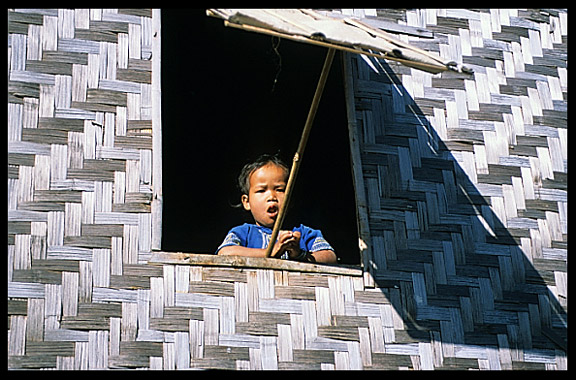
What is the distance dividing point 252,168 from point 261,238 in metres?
0.37

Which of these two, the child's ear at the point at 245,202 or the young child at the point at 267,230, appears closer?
the young child at the point at 267,230

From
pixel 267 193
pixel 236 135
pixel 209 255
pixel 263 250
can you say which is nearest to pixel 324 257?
pixel 263 250

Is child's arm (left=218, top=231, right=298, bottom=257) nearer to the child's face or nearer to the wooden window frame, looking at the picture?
the wooden window frame

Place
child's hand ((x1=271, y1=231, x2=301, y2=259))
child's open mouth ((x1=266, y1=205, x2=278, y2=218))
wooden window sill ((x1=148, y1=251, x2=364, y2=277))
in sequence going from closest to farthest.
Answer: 1. wooden window sill ((x1=148, y1=251, x2=364, y2=277))
2. child's hand ((x1=271, y1=231, x2=301, y2=259))
3. child's open mouth ((x1=266, y1=205, x2=278, y2=218))

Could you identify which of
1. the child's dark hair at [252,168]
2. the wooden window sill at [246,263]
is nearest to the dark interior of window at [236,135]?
the child's dark hair at [252,168]

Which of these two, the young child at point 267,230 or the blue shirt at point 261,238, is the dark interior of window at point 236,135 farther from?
the blue shirt at point 261,238

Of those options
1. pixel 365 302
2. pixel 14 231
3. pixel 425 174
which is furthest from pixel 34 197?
pixel 425 174

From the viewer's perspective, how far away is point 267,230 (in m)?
3.85

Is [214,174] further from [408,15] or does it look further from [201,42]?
[408,15]

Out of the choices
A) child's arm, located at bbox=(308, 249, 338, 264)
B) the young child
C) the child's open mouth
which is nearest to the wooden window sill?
the young child

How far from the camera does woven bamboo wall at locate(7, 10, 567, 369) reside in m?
3.11

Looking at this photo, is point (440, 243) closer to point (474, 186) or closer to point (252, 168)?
point (474, 186)

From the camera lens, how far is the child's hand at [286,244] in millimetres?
3373

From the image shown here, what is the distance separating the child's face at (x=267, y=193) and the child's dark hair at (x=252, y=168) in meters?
0.02
